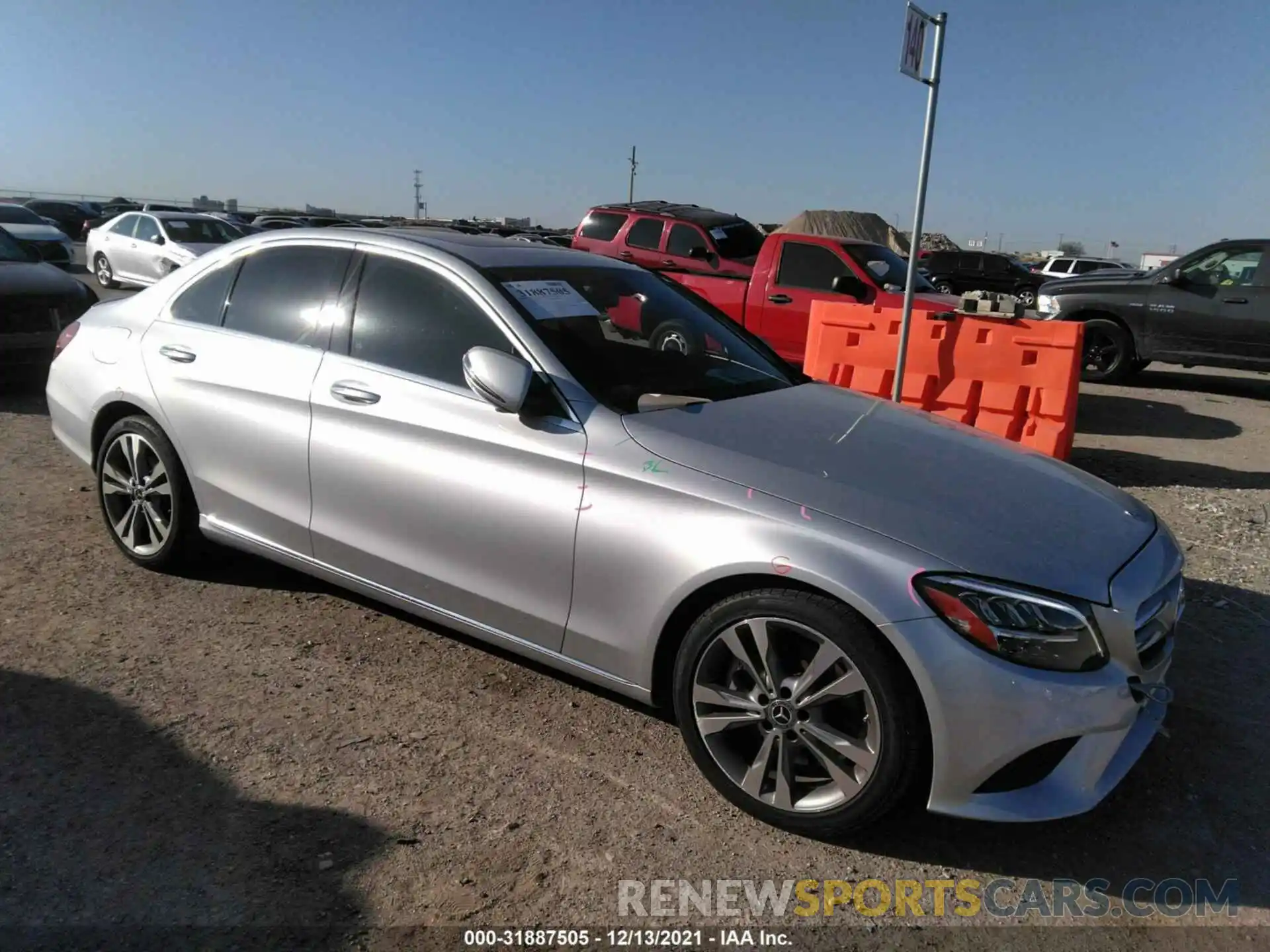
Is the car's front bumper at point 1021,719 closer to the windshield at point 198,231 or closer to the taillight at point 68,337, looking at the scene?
the taillight at point 68,337

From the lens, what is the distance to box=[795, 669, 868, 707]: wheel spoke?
2631 mm

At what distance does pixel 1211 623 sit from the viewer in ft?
14.8

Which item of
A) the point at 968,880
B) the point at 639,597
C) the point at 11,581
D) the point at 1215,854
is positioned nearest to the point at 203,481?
the point at 11,581

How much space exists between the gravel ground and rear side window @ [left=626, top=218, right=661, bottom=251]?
8487 millimetres

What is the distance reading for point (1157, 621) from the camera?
288 cm

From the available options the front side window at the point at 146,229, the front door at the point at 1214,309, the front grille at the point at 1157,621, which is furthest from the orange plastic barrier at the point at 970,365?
the front side window at the point at 146,229

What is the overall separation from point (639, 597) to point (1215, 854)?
188 centimetres

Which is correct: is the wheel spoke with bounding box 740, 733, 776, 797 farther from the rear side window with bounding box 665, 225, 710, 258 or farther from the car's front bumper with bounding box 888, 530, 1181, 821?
the rear side window with bounding box 665, 225, 710, 258

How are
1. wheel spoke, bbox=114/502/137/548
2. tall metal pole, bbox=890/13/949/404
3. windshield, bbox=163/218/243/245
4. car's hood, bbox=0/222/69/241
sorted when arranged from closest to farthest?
wheel spoke, bbox=114/502/137/548 → tall metal pole, bbox=890/13/949/404 → windshield, bbox=163/218/243/245 → car's hood, bbox=0/222/69/241

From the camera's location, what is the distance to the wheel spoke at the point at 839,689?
8.63 feet

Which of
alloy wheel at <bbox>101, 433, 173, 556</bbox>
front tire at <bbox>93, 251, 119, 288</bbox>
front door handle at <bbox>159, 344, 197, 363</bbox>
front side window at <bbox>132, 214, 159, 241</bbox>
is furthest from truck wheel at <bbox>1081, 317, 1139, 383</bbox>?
front tire at <bbox>93, 251, 119, 288</bbox>

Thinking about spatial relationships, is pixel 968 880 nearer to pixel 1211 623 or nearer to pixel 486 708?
pixel 486 708

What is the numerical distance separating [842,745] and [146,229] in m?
17.4

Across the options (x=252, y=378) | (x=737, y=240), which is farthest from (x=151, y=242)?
(x=252, y=378)
